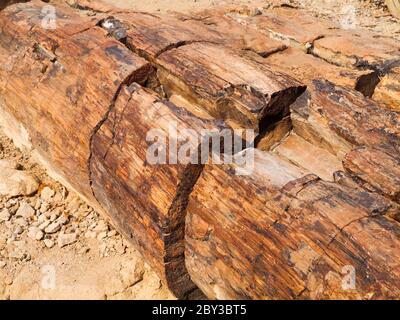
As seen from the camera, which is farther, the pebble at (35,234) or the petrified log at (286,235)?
the pebble at (35,234)

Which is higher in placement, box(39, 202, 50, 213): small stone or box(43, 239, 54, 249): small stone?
box(39, 202, 50, 213): small stone

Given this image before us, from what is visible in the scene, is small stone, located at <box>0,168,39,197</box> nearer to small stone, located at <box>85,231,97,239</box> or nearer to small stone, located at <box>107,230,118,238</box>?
small stone, located at <box>85,231,97,239</box>

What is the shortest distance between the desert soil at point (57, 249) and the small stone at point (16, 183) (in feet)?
0.03

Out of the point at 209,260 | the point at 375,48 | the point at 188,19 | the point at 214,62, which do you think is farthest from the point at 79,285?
the point at 375,48

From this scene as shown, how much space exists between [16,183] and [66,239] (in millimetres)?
970

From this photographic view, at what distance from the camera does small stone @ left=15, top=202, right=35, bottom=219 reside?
193 inches

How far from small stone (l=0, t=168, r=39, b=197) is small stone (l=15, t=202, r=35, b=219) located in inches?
7.4

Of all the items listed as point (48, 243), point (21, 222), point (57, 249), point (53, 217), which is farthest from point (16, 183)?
point (57, 249)

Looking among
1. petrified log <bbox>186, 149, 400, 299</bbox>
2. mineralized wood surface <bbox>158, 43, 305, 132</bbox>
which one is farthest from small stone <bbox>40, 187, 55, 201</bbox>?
petrified log <bbox>186, 149, 400, 299</bbox>

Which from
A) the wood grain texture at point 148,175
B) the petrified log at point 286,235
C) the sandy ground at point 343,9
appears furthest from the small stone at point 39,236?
the sandy ground at point 343,9

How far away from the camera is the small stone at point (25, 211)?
4.91m

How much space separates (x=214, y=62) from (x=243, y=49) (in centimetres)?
92

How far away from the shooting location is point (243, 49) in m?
5.19

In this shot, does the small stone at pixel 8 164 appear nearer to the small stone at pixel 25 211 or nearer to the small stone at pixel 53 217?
the small stone at pixel 25 211
